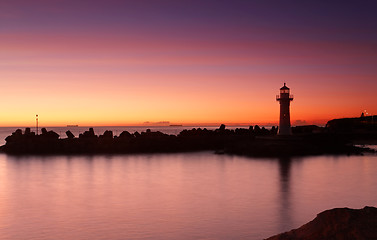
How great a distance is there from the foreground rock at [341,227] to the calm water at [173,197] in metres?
4.28

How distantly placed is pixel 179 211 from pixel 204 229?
3152mm

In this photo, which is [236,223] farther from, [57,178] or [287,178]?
[57,178]

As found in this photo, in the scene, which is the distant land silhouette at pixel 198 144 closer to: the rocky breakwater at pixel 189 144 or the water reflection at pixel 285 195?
the rocky breakwater at pixel 189 144

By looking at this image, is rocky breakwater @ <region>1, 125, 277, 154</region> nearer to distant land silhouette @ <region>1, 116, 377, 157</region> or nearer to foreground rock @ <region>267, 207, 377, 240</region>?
distant land silhouette @ <region>1, 116, 377, 157</region>

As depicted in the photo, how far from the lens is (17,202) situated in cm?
1820

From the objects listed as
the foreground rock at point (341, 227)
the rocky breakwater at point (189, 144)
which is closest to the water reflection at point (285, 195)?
the foreground rock at point (341, 227)

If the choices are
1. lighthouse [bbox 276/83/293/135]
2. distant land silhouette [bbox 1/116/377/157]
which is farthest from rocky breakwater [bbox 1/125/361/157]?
lighthouse [bbox 276/83/293/135]

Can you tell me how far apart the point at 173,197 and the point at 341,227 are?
12.7 m

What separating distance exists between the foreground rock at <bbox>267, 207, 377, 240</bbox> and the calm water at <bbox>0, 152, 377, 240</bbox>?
4.28m

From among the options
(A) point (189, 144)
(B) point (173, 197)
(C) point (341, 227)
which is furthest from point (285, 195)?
(A) point (189, 144)

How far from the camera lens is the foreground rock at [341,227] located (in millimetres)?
6957

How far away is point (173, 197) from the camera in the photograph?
1934cm

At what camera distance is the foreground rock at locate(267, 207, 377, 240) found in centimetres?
696

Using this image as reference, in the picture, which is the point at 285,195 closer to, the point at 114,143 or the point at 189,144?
the point at 189,144
